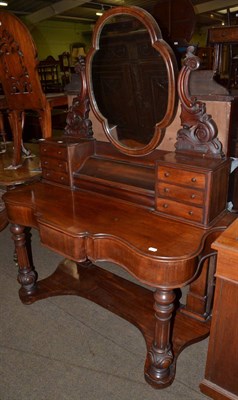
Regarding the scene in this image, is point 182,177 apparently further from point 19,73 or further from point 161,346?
point 19,73

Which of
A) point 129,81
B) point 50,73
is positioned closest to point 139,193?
point 129,81

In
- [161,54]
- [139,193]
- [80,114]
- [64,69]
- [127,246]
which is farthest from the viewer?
[64,69]

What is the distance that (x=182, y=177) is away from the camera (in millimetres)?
1278

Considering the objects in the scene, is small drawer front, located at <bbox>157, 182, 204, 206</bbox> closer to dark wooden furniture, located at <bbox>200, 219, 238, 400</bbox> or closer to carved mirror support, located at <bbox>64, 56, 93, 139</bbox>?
dark wooden furniture, located at <bbox>200, 219, 238, 400</bbox>

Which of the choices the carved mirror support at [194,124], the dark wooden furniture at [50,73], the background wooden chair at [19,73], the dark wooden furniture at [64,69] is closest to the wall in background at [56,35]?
the dark wooden furniture at [64,69]

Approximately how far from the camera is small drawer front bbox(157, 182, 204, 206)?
4.12 feet

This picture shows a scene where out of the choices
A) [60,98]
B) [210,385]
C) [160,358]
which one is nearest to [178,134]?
[160,358]

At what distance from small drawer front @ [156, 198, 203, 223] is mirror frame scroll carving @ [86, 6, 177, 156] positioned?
0.94ft

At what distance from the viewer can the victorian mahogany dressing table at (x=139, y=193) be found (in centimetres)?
124

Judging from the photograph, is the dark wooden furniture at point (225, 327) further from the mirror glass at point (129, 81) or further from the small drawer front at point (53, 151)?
the small drawer front at point (53, 151)

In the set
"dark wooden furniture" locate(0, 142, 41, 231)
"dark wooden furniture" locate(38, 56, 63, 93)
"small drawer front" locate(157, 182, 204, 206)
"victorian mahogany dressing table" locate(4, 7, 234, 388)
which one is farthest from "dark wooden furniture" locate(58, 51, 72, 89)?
"small drawer front" locate(157, 182, 204, 206)

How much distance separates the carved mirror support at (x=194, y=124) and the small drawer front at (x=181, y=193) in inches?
7.2

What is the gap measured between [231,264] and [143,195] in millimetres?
520

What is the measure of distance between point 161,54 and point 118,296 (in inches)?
53.3
